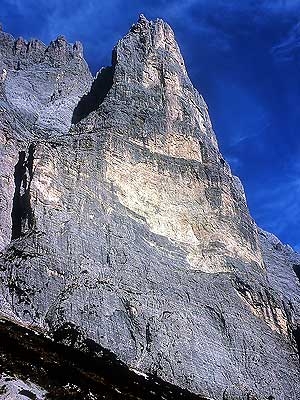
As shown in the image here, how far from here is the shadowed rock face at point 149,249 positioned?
1959 inches

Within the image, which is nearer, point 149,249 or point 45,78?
point 149,249

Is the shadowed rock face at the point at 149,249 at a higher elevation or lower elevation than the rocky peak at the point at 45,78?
lower

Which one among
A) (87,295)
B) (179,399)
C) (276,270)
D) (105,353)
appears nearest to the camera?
(179,399)

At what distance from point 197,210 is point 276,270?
86.1 ft

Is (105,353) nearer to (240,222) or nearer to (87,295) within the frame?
(87,295)

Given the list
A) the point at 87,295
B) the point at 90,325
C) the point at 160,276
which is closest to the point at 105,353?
the point at 90,325

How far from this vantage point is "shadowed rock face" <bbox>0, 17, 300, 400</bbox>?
4975 cm

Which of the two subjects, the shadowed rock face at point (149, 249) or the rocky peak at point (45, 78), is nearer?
the shadowed rock face at point (149, 249)

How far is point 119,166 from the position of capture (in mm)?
68250

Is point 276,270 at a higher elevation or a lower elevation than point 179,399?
higher

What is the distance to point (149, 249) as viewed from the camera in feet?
203

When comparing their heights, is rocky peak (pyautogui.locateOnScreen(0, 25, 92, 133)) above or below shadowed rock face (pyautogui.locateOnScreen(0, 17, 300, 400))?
above

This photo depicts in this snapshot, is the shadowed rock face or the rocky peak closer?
the shadowed rock face

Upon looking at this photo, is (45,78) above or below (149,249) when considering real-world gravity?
above
